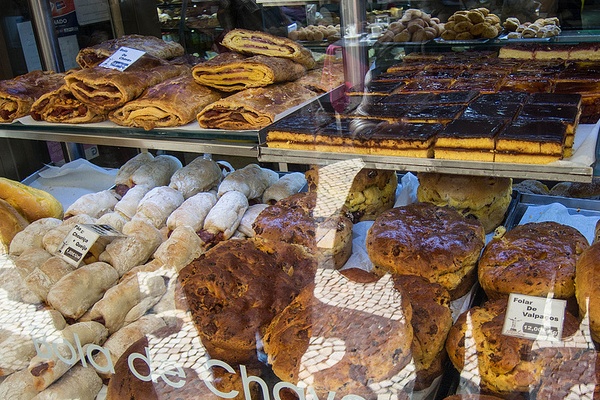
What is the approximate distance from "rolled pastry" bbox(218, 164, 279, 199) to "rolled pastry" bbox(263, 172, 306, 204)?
0.14ft

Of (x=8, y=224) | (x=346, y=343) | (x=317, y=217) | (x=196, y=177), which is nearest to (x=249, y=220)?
(x=317, y=217)

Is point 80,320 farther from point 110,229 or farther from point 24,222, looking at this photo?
point 24,222

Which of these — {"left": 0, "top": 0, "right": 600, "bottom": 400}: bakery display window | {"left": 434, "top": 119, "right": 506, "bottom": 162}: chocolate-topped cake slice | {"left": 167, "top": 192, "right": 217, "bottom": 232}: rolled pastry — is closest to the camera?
{"left": 0, "top": 0, "right": 600, "bottom": 400}: bakery display window

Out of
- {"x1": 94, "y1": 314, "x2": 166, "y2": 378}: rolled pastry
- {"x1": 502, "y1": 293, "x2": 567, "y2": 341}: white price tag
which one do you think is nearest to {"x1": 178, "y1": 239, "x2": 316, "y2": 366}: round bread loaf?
{"x1": 94, "y1": 314, "x2": 166, "y2": 378}: rolled pastry

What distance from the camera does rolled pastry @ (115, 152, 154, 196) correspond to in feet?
9.45

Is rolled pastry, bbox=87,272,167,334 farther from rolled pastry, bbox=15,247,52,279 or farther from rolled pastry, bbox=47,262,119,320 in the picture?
rolled pastry, bbox=15,247,52,279

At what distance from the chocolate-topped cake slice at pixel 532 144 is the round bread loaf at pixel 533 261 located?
33 centimetres

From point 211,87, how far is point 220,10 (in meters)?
0.46

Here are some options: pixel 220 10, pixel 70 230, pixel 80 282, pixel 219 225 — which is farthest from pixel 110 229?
pixel 220 10

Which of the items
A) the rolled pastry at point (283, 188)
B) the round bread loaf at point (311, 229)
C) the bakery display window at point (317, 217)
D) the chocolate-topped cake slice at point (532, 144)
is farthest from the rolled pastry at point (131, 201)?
the chocolate-topped cake slice at point (532, 144)

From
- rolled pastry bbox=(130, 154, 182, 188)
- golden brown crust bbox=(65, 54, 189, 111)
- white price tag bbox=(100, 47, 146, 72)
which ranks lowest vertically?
rolled pastry bbox=(130, 154, 182, 188)

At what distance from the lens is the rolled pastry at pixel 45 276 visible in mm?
2205

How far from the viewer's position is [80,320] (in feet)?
6.92

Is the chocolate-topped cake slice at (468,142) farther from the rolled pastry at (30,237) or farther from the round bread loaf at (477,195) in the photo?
the rolled pastry at (30,237)
